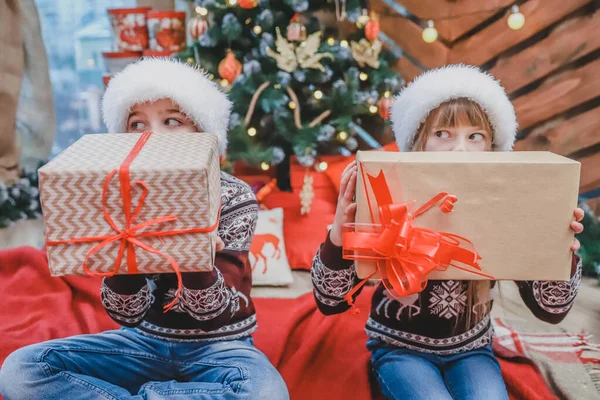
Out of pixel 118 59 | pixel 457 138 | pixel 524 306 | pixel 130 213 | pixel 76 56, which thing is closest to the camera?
pixel 130 213

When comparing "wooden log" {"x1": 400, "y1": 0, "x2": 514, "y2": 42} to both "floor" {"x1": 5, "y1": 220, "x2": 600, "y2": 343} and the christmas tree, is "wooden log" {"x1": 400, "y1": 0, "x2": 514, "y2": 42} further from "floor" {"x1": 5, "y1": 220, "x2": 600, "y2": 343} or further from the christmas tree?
"floor" {"x1": 5, "y1": 220, "x2": 600, "y2": 343}

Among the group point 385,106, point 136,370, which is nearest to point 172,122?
point 136,370

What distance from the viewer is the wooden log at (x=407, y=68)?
2396mm

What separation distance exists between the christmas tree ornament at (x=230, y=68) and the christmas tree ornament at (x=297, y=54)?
131 mm

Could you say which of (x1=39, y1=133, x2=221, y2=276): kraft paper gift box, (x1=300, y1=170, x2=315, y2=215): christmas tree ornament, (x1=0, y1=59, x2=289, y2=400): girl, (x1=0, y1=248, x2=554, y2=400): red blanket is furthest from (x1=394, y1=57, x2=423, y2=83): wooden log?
(x1=39, y1=133, x2=221, y2=276): kraft paper gift box

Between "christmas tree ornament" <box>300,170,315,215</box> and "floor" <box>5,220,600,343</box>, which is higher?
"christmas tree ornament" <box>300,170,315,215</box>

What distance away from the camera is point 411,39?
2.38 meters

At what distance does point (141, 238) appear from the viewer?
0.80 metres

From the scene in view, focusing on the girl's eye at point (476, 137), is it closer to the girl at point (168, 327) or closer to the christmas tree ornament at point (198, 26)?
the girl at point (168, 327)

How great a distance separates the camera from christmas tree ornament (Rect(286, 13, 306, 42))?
6.23 ft

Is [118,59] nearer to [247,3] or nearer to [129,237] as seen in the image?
[247,3]

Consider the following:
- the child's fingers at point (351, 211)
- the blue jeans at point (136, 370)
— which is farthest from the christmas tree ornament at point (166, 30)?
the child's fingers at point (351, 211)

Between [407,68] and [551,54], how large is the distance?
2.01ft

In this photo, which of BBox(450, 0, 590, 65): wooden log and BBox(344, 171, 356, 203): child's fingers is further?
BBox(450, 0, 590, 65): wooden log
